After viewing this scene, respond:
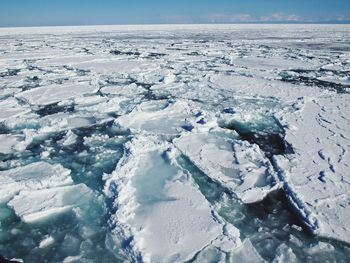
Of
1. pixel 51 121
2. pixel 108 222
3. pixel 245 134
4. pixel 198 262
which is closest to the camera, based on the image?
pixel 198 262

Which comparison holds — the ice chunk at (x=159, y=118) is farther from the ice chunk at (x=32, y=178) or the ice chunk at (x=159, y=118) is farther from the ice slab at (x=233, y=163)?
the ice chunk at (x=32, y=178)

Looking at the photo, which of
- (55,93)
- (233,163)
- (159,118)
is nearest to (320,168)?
(233,163)

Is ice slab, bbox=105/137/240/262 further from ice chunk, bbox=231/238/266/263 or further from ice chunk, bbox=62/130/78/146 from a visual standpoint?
ice chunk, bbox=62/130/78/146

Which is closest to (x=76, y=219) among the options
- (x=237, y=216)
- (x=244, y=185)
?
(x=237, y=216)

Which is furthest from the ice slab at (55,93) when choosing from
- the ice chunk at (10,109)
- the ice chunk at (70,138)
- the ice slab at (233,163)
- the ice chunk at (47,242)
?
the ice chunk at (47,242)

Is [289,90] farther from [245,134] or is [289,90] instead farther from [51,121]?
[51,121]

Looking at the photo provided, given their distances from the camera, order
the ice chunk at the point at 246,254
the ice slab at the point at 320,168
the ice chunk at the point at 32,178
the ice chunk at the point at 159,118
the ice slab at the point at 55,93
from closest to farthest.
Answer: the ice chunk at the point at 246,254 → the ice slab at the point at 320,168 → the ice chunk at the point at 32,178 → the ice chunk at the point at 159,118 → the ice slab at the point at 55,93
